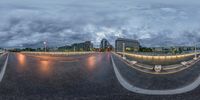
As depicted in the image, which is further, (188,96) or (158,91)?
(158,91)

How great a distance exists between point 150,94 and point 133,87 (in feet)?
6.75

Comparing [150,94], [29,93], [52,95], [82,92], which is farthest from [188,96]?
[29,93]

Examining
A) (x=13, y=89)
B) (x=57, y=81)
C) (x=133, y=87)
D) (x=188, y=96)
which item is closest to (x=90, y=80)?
(x=57, y=81)

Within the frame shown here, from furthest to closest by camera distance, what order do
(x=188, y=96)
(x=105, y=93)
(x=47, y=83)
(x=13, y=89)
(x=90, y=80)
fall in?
(x=90, y=80) → (x=47, y=83) → (x=13, y=89) → (x=105, y=93) → (x=188, y=96)

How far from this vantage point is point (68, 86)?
641 inches

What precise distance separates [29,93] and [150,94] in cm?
550

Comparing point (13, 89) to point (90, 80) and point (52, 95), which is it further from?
point (90, 80)

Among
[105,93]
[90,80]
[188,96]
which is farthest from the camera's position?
[90,80]

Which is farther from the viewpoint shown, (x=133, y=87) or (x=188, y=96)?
(x=133, y=87)

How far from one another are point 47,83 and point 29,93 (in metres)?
3.14

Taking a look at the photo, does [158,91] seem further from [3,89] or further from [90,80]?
[3,89]

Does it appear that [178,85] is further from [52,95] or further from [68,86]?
[52,95]

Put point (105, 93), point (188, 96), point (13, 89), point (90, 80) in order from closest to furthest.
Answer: point (188, 96)
point (105, 93)
point (13, 89)
point (90, 80)

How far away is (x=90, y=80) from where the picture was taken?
18.7 m
